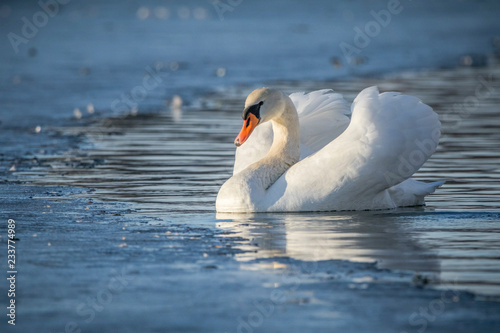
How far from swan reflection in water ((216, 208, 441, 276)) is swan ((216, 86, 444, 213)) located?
0.55 ft

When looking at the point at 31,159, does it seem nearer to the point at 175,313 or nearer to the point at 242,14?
the point at 175,313

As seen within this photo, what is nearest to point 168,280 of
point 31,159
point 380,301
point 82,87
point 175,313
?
point 175,313

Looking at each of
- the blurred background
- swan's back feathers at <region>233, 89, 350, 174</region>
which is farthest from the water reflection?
the blurred background

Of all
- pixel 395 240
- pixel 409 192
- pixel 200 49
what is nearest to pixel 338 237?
pixel 395 240

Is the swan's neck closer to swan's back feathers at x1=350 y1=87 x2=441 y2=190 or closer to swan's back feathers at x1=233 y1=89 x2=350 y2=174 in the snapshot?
swan's back feathers at x1=233 y1=89 x2=350 y2=174

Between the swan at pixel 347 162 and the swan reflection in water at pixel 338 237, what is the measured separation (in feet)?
0.55

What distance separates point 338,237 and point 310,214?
1244mm

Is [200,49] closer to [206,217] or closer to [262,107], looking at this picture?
[262,107]

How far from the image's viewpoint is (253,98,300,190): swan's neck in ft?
31.9

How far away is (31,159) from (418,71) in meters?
15.0

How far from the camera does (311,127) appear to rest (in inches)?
422

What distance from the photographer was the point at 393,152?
29.8 feet

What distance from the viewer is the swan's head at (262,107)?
9.70m

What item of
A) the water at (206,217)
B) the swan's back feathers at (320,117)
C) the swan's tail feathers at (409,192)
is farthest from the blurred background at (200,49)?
the swan's tail feathers at (409,192)
